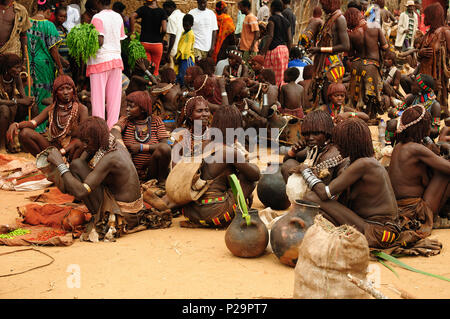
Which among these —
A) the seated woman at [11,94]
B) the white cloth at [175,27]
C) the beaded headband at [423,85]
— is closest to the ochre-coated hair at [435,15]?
the beaded headband at [423,85]

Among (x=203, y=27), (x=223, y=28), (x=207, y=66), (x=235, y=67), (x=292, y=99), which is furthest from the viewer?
(x=223, y=28)

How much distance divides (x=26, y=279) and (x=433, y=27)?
779 cm

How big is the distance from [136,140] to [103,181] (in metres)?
1.24

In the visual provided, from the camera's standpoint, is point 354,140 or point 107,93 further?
point 107,93

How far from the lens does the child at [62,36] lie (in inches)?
371

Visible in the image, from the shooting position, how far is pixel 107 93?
8.95m

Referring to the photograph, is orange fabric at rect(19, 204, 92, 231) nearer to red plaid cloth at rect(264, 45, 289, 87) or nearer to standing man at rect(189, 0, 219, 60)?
standing man at rect(189, 0, 219, 60)

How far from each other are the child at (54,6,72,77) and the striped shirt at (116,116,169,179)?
320 centimetres

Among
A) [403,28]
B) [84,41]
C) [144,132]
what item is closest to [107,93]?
[84,41]

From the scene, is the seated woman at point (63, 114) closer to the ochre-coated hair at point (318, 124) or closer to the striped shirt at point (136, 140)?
the striped shirt at point (136, 140)

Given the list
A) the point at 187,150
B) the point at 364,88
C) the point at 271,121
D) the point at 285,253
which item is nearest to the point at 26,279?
the point at 285,253

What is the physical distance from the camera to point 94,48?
8.64 metres

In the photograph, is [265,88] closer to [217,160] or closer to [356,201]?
[217,160]

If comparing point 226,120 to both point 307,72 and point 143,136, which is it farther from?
point 307,72
